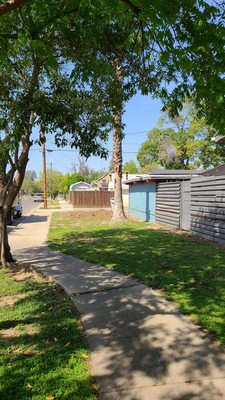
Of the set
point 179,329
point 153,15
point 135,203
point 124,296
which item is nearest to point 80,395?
point 179,329

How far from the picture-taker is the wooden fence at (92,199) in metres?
42.3

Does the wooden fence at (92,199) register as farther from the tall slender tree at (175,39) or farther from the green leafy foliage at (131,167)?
the green leafy foliage at (131,167)

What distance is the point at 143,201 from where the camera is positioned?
78.7ft

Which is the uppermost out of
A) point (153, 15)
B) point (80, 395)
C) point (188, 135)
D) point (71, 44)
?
point (188, 135)

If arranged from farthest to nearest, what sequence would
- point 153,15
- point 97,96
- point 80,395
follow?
point 97,96 → point 153,15 → point 80,395

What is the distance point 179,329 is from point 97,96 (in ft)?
20.7

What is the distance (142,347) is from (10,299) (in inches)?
126

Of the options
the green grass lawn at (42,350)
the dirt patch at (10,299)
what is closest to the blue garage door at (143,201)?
the dirt patch at (10,299)

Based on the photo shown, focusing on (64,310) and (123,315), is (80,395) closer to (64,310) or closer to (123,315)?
(123,315)

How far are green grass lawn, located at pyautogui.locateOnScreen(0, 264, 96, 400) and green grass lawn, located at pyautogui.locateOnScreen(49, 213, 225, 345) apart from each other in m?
1.59

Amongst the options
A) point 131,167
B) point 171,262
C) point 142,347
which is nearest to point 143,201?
point 171,262

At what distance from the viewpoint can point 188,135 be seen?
4941 centimetres

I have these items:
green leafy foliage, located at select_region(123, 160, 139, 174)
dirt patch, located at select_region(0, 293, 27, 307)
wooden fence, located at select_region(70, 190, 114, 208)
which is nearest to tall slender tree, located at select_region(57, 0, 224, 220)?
dirt patch, located at select_region(0, 293, 27, 307)

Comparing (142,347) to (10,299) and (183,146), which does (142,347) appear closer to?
(10,299)
